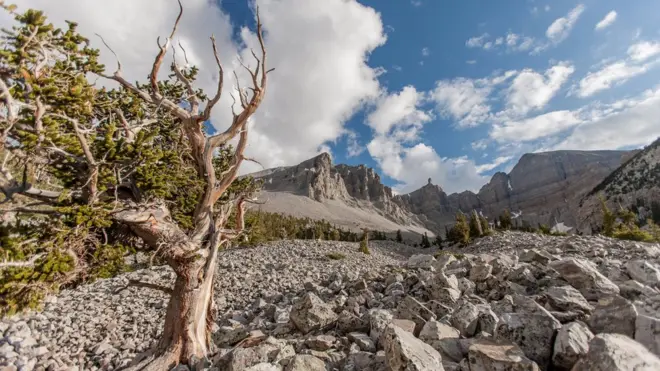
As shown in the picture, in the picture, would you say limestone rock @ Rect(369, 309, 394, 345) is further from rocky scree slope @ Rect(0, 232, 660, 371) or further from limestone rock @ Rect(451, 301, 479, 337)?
limestone rock @ Rect(451, 301, 479, 337)

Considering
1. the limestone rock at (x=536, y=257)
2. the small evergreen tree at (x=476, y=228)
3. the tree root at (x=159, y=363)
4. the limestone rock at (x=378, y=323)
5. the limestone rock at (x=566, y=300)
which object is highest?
the small evergreen tree at (x=476, y=228)

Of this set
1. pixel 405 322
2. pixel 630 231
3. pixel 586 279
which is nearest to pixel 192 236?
pixel 405 322

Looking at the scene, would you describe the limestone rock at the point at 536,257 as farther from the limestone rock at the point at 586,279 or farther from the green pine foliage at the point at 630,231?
the green pine foliage at the point at 630,231

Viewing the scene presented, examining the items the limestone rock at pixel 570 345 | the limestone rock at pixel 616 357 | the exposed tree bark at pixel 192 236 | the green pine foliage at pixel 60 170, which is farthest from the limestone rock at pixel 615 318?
the green pine foliage at pixel 60 170

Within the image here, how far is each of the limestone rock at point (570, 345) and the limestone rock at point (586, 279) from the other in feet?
9.75

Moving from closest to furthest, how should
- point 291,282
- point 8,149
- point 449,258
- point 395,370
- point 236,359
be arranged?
point 395,370 → point 236,359 → point 8,149 → point 449,258 → point 291,282

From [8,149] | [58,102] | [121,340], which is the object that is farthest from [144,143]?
[121,340]

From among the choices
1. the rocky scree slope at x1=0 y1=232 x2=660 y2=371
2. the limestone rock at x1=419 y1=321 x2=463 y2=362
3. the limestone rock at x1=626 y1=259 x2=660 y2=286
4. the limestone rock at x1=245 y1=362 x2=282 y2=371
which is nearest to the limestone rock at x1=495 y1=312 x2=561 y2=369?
the rocky scree slope at x1=0 y1=232 x2=660 y2=371

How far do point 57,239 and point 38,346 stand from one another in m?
7.47

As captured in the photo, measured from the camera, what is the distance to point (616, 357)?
2.83 meters

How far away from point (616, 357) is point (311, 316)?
5347mm

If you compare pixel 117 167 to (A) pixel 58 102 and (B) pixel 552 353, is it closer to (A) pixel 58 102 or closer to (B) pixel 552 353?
(A) pixel 58 102

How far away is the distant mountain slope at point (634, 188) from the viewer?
295 feet

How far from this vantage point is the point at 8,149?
501 cm
